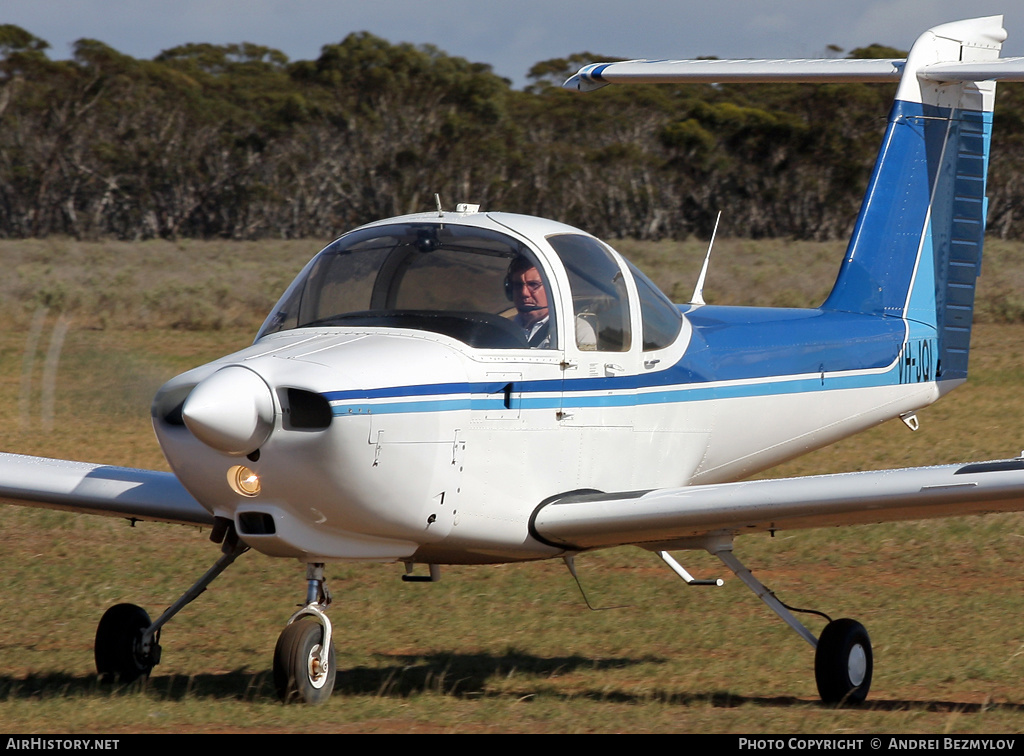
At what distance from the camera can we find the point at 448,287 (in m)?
6.46

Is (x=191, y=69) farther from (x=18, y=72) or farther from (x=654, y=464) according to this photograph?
(x=654, y=464)

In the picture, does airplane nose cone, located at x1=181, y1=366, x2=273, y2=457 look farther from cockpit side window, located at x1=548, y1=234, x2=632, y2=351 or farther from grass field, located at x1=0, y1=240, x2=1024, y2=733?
cockpit side window, located at x1=548, y1=234, x2=632, y2=351

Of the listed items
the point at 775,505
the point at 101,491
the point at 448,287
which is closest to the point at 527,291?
the point at 448,287

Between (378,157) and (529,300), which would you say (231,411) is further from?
(378,157)

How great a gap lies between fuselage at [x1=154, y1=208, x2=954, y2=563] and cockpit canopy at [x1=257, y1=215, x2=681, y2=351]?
11mm

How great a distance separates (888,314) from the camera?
955cm

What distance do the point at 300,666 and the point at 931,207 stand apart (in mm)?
6235

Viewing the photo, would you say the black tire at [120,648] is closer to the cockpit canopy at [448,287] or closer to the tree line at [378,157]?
the cockpit canopy at [448,287]

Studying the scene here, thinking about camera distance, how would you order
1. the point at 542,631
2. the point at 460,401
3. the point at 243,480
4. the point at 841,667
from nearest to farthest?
the point at 243,480, the point at 460,401, the point at 841,667, the point at 542,631

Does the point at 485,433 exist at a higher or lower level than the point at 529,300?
lower

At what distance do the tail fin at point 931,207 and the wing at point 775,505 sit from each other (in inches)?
128

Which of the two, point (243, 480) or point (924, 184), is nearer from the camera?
point (243, 480)
